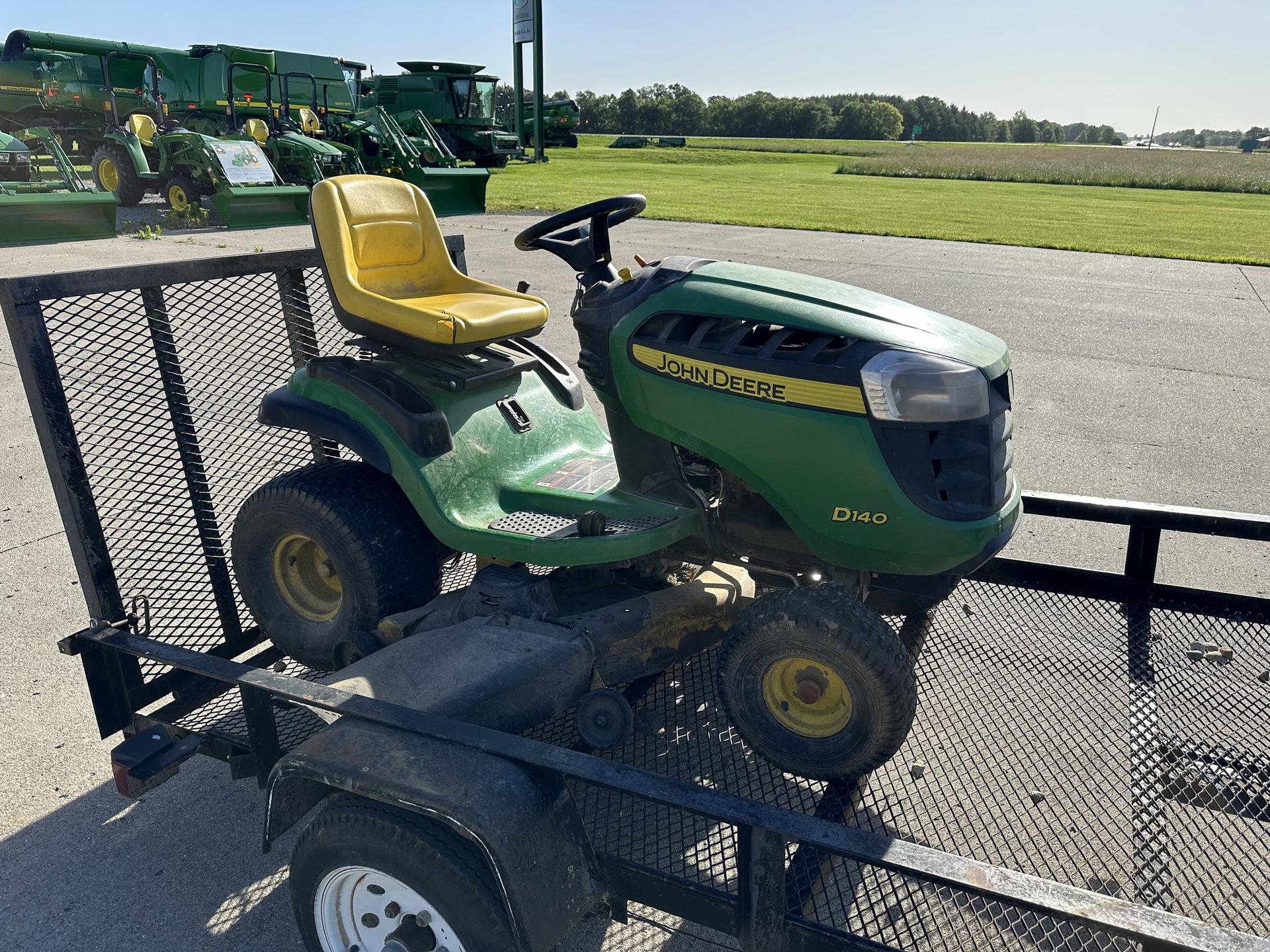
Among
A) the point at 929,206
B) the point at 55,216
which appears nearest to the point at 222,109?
the point at 55,216

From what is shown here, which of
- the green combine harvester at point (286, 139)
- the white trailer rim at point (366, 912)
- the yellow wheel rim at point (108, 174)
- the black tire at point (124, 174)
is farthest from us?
the green combine harvester at point (286, 139)

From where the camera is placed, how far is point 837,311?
227 cm

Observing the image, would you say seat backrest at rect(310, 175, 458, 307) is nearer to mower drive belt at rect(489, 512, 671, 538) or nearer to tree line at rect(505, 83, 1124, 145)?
mower drive belt at rect(489, 512, 671, 538)

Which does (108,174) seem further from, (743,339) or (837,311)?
(837,311)

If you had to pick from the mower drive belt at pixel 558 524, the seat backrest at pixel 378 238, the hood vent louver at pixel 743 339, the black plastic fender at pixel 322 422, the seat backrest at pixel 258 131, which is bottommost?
the mower drive belt at pixel 558 524

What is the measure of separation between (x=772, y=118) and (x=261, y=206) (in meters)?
68.5

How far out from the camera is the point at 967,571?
244cm

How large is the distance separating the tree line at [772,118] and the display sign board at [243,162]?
58.3 metres

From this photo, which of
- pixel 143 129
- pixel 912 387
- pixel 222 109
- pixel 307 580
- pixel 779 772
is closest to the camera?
pixel 912 387

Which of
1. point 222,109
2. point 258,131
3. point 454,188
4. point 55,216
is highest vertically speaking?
point 222,109

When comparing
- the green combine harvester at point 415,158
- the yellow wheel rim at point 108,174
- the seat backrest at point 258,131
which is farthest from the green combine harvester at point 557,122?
the yellow wheel rim at point 108,174

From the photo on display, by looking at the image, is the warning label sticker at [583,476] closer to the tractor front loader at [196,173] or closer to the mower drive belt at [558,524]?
the mower drive belt at [558,524]

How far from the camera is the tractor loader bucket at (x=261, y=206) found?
13.7m

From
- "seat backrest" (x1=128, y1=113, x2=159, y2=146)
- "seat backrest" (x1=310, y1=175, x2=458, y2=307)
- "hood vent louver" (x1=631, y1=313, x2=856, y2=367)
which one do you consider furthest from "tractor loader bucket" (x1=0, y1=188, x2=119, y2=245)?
"hood vent louver" (x1=631, y1=313, x2=856, y2=367)
